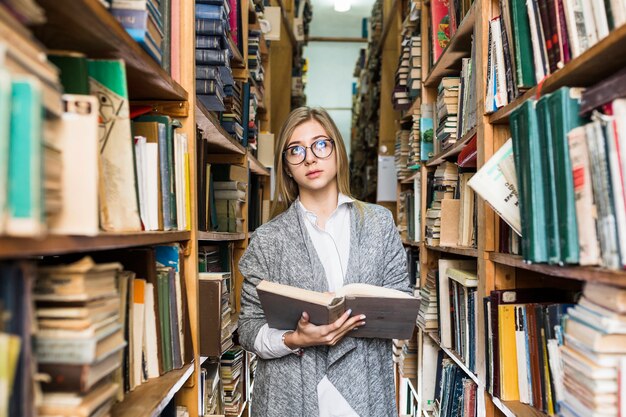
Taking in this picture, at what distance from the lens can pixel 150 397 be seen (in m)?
1.09

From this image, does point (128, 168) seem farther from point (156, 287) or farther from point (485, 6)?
point (485, 6)

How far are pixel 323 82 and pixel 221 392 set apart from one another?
23.3 feet

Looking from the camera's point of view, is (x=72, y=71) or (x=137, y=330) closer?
(x=72, y=71)

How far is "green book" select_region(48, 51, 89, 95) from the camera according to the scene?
880 mm

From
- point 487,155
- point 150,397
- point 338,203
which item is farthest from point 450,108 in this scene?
point 150,397

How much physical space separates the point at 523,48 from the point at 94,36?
1.05m

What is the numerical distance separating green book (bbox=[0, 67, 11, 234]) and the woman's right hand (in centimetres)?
97

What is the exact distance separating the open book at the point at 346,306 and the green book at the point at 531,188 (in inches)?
14.5

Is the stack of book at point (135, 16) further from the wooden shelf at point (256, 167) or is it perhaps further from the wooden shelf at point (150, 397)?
the wooden shelf at point (256, 167)

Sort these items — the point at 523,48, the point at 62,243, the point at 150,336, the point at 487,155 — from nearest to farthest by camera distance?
the point at 62,243
the point at 150,336
the point at 523,48
the point at 487,155

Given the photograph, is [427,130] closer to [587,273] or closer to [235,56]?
[235,56]

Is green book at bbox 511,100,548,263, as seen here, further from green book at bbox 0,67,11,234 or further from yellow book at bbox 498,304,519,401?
green book at bbox 0,67,11,234

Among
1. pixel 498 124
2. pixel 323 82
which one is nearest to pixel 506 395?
pixel 498 124

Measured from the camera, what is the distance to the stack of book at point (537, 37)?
3.33 ft
